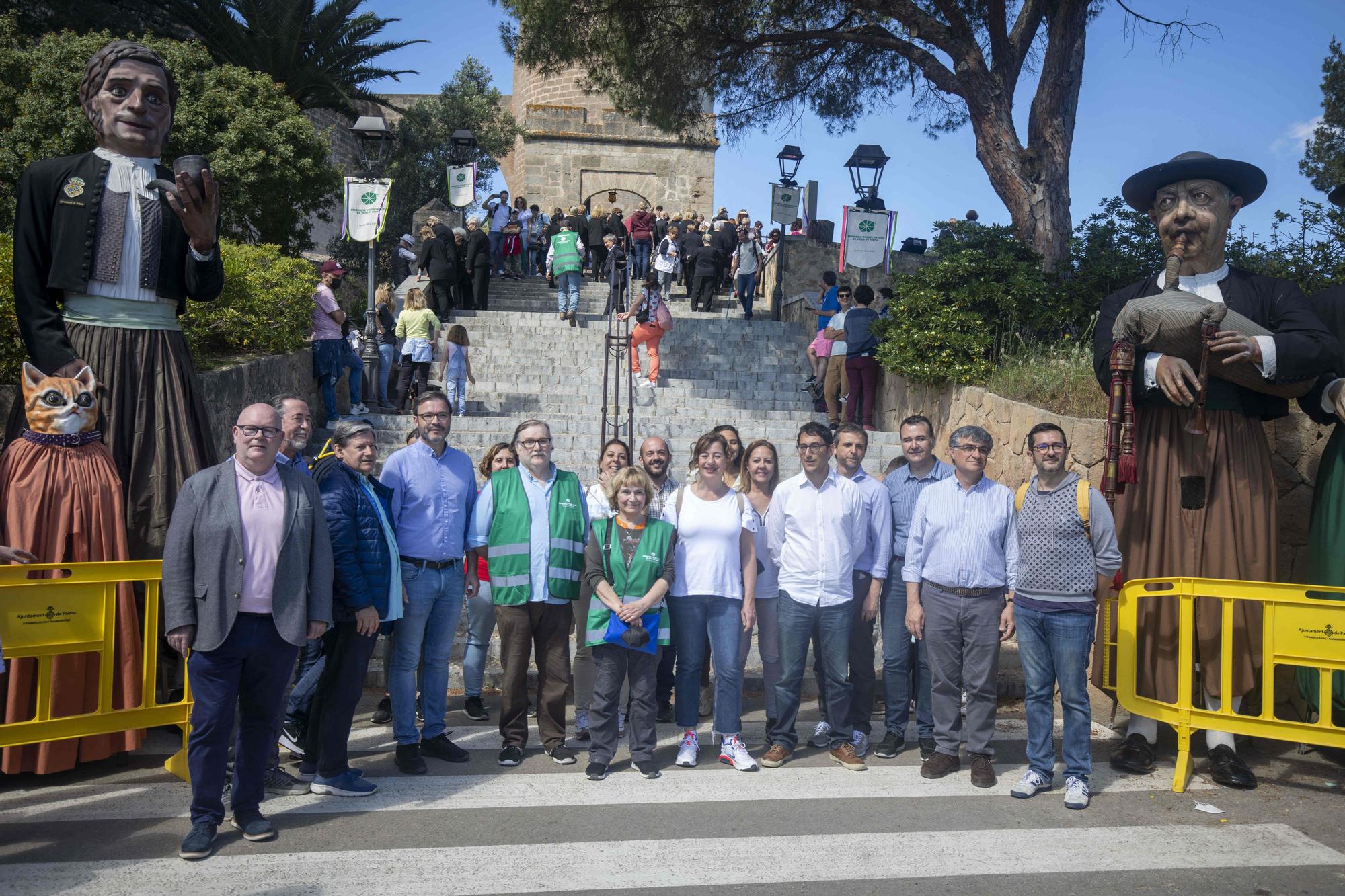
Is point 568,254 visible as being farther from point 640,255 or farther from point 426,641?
point 426,641

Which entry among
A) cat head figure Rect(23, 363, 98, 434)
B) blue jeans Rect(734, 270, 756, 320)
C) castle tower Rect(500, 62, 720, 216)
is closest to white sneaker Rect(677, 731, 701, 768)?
cat head figure Rect(23, 363, 98, 434)

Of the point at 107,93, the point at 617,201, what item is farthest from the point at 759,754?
the point at 617,201

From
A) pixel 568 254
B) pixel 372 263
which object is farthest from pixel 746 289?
pixel 372 263

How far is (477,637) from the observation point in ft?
22.6

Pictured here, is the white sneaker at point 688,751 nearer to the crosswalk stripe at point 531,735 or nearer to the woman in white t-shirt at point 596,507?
the crosswalk stripe at point 531,735

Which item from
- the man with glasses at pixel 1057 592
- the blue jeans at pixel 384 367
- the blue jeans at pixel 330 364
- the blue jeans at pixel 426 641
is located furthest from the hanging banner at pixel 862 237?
the blue jeans at pixel 426 641

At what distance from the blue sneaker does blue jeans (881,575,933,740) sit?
2.84 meters

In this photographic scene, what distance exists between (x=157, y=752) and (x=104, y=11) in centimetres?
1941

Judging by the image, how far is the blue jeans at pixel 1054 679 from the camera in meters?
5.27

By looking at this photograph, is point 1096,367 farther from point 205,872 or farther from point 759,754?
point 205,872

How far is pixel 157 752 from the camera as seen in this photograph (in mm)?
5590

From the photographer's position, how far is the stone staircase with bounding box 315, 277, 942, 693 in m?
11.7

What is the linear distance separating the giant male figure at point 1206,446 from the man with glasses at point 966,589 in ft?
2.74

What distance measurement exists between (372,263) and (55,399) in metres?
10.0
